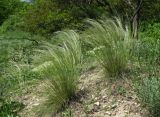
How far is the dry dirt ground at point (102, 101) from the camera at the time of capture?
16.8ft

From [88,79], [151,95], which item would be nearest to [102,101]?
[88,79]

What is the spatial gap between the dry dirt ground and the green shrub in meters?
0.15

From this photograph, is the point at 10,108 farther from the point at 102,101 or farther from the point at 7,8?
the point at 7,8

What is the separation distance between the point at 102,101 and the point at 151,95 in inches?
35.5

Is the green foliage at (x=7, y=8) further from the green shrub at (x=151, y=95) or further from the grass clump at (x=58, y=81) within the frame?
the green shrub at (x=151, y=95)

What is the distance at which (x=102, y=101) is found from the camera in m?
5.40

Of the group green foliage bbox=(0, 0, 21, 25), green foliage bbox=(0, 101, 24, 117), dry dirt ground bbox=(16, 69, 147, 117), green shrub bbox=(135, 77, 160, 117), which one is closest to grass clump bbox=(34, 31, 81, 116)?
dry dirt ground bbox=(16, 69, 147, 117)

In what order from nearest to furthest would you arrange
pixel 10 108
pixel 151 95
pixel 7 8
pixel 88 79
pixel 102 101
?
pixel 151 95 < pixel 102 101 < pixel 10 108 < pixel 88 79 < pixel 7 8

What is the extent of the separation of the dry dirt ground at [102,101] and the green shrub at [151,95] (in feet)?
0.50

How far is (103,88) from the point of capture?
5.68m

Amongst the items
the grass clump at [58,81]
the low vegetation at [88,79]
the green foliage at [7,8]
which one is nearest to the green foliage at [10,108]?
the low vegetation at [88,79]

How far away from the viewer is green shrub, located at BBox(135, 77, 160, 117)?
4645 mm

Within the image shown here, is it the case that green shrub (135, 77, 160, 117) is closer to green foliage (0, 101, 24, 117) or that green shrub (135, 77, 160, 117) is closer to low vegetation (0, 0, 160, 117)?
low vegetation (0, 0, 160, 117)

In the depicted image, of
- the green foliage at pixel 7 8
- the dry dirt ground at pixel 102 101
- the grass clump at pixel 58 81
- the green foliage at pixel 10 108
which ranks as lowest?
the green foliage at pixel 7 8
